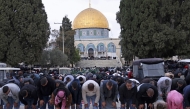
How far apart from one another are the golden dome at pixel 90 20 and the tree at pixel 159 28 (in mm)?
49915

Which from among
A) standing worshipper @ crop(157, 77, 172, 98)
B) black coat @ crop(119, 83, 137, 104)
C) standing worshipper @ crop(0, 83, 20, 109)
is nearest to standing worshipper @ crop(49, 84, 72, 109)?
standing worshipper @ crop(0, 83, 20, 109)

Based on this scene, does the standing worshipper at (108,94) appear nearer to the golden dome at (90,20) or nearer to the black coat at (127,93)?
the black coat at (127,93)

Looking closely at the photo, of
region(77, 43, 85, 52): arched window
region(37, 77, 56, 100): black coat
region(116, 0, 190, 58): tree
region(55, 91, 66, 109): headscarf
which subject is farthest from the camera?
region(77, 43, 85, 52): arched window

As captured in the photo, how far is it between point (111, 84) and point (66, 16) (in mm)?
44900

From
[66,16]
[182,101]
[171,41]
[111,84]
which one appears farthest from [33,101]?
[66,16]

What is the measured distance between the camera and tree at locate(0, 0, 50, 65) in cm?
2997

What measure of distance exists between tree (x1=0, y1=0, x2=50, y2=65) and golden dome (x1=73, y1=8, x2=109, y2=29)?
48.3m

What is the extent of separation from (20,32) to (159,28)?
12982mm

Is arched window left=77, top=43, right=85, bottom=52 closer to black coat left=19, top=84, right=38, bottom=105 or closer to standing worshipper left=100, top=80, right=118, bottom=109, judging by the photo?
standing worshipper left=100, top=80, right=118, bottom=109

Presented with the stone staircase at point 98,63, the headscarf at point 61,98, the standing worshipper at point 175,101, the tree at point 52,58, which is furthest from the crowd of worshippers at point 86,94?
the stone staircase at point 98,63

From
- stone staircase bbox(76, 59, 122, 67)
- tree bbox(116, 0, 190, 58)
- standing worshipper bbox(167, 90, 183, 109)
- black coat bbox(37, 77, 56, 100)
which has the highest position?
tree bbox(116, 0, 190, 58)

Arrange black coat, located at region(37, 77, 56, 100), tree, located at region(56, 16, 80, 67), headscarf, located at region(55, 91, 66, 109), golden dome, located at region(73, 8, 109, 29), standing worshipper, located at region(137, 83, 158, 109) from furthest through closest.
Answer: golden dome, located at region(73, 8, 109, 29)
tree, located at region(56, 16, 80, 67)
black coat, located at region(37, 77, 56, 100)
standing worshipper, located at region(137, 83, 158, 109)
headscarf, located at region(55, 91, 66, 109)

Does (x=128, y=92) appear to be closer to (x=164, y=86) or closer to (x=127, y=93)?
(x=127, y=93)

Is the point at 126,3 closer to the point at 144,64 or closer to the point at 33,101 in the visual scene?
the point at 144,64
